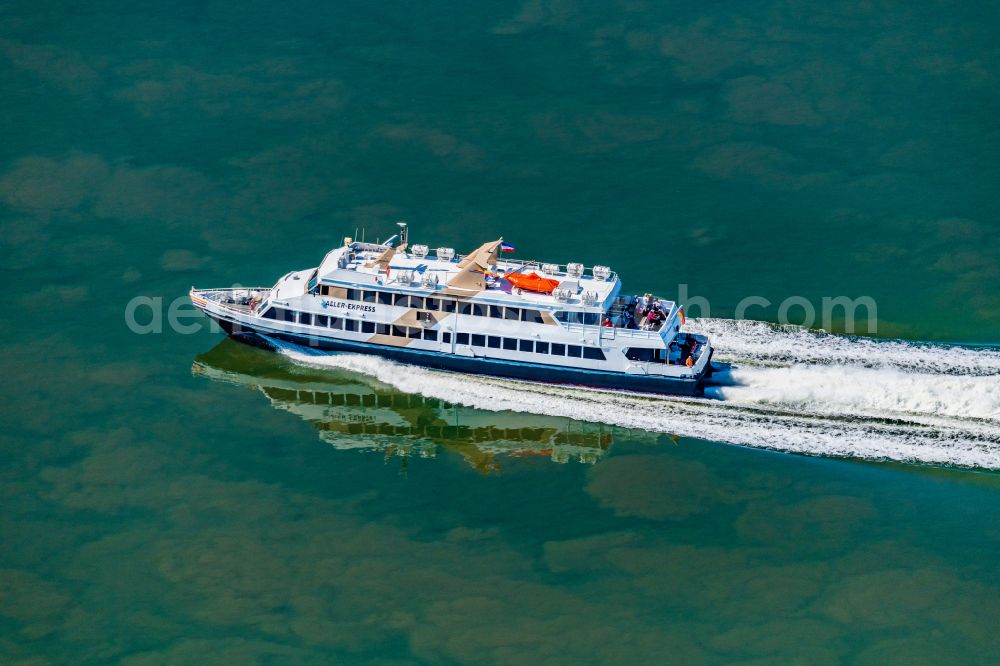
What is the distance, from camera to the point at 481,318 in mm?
77875

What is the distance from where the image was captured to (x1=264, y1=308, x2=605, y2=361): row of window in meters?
76.9

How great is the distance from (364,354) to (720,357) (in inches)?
826

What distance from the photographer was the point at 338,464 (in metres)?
70.9

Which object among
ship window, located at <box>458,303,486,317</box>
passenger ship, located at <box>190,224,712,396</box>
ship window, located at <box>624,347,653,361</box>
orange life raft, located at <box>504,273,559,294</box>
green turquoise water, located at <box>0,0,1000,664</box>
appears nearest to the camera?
green turquoise water, located at <box>0,0,1000,664</box>

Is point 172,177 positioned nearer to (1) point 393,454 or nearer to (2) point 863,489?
(1) point 393,454

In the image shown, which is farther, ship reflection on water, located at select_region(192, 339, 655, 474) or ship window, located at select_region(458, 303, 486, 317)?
ship window, located at select_region(458, 303, 486, 317)

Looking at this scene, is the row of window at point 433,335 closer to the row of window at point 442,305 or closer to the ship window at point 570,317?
the row of window at point 442,305

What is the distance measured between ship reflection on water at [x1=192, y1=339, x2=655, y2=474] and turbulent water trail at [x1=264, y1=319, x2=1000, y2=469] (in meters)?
0.90

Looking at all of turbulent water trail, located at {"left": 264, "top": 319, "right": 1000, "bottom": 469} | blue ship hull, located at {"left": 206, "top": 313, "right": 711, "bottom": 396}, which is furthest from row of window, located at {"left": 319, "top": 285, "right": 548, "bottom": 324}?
turbulent water trail, located at {"left": 264, "top": 319, "right": 1000, "bottom": 469}

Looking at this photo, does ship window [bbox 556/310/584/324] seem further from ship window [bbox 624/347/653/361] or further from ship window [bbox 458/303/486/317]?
ship window [bbox 458/303/486/317]

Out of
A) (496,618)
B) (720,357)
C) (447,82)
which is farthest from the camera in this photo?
(447,82)

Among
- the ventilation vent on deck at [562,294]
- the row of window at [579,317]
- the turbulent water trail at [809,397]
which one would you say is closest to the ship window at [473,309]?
the turbulent water trail at [809,397]

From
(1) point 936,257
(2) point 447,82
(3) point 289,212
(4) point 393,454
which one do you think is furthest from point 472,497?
(2) point 447,82

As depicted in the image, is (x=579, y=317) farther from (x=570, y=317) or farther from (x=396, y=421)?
(x=396, y=421)
